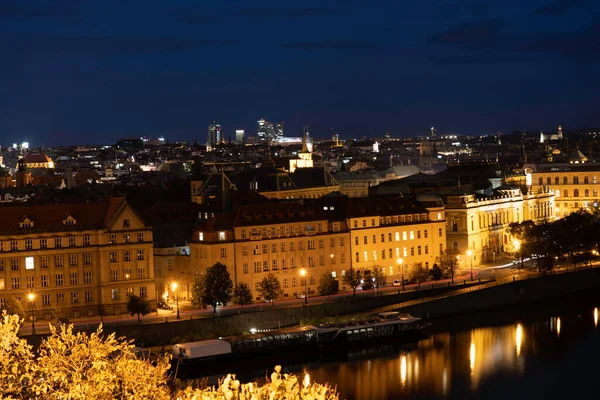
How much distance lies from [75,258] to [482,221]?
39.8m

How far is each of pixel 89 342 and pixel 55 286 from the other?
117 feet

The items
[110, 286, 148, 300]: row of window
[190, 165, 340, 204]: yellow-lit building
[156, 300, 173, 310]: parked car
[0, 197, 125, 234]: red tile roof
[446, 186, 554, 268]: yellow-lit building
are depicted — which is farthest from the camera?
[190, 165, 340, 204]: yellow-lit building

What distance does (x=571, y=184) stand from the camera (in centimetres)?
12062

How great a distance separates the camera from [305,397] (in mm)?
23391

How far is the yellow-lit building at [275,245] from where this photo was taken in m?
70.4

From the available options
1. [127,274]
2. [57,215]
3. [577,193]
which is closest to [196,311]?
[127,274]

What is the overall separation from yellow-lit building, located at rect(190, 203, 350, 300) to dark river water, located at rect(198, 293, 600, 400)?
337 inches

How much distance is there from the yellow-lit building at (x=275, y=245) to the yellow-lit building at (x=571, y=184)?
156 ft

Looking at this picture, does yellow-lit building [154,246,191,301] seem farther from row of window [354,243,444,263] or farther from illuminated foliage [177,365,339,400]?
illuminated foliage [177,365,339,400]

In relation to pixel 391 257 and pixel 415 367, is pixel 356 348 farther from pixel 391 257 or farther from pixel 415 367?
pixel 391 257

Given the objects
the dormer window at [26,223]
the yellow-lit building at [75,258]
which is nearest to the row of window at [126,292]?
the yellow-lit building at [75,258]

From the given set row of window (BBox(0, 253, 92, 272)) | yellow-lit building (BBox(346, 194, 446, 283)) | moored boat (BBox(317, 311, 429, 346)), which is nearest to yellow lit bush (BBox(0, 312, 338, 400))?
row of window (BBox(0, 253, 92, 272))

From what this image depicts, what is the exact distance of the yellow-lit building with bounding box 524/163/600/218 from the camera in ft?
391

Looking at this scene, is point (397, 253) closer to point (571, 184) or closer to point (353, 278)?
point (353, 278)
